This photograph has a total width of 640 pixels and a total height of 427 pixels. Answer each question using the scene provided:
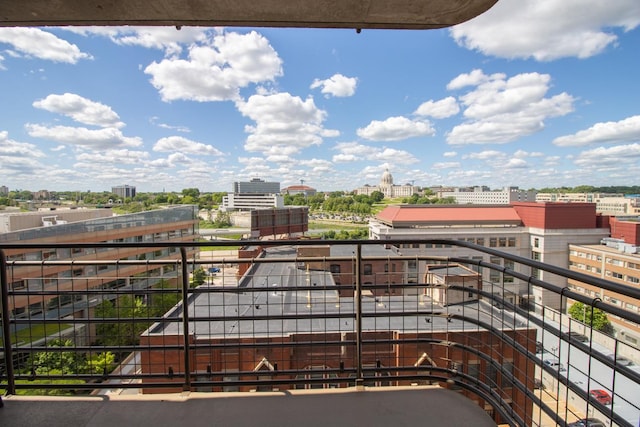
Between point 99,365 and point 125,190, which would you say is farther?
point 125,190

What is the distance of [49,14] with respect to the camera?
2139mm

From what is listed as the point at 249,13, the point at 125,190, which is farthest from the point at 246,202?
the point at 249,13

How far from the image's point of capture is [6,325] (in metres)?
2.25

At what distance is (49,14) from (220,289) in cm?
206

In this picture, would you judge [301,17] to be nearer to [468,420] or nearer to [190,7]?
[190,7]

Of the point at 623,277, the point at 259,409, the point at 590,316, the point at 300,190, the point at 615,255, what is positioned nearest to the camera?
the point at 590,316

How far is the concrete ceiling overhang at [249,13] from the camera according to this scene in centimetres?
204

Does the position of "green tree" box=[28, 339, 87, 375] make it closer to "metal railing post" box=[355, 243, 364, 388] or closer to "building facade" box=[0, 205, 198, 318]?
"metal railing post" box=[355, 243, 364, 388]

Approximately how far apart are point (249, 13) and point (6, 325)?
2.60 meters

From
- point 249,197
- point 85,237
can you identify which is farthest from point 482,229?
point 249,197

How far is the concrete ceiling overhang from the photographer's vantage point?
80.1 inches

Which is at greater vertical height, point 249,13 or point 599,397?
point 249,13

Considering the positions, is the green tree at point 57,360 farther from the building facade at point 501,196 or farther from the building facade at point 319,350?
the building facade at point 501,196

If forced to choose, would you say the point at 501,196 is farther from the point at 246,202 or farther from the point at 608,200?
the point at 246,202
